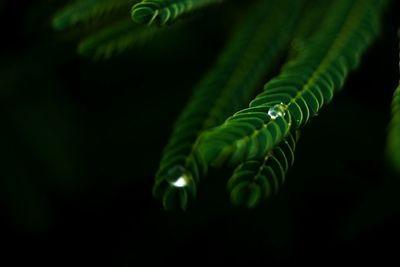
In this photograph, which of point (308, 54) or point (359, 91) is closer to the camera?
point (308, 54)

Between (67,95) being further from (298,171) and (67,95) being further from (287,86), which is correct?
(287,86)

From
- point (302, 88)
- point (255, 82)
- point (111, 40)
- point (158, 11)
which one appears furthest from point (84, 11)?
point (302, 88)

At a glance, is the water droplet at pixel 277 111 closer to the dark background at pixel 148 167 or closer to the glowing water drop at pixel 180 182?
the glowing water drop at pixel 180 182

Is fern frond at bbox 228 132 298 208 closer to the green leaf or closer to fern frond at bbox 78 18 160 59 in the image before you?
the green leaf

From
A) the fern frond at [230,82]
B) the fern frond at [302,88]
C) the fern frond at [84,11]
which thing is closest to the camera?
the fern frond at [302,88]

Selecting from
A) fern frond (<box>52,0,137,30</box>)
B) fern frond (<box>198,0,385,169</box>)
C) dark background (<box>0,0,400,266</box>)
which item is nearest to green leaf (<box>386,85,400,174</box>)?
fern frond (<box>198,0,385,169</box>)

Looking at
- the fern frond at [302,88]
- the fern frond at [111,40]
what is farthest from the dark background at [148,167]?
the fern frond at [302,88]

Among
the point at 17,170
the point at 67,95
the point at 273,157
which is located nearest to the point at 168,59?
the point at 67,95
